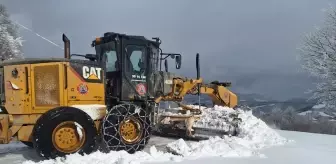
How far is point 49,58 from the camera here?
8.23 m

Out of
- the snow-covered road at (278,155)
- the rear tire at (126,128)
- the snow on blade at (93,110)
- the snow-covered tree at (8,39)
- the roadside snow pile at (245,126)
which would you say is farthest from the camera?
the snow-covered tree at (8,39)

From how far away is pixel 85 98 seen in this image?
8367mm

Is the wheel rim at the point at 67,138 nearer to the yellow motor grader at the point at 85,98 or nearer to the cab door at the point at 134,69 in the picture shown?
the yellow motor grader at the point at 85,98

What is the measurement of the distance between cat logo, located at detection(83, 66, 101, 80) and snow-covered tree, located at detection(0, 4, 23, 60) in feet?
57.7

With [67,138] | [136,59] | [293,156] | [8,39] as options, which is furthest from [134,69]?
[8,39]

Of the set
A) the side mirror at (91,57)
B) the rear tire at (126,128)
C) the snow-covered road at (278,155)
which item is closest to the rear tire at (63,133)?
the rear tire at (126,128)

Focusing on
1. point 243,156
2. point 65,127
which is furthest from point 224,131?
point 65,127

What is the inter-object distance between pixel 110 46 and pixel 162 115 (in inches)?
94.1

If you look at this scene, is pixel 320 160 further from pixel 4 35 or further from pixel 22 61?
pixel 4 35

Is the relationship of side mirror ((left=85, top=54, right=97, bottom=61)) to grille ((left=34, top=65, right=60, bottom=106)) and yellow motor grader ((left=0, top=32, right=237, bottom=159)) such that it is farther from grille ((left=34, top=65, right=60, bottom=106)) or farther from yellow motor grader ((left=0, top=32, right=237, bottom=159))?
grille ((left=34, top=65, right=60, bottom=106))

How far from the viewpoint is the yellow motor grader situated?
7.73 metres

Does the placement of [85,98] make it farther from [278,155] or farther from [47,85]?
[278,155]

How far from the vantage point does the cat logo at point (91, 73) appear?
8352mm

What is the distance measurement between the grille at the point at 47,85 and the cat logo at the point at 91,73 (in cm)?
61
